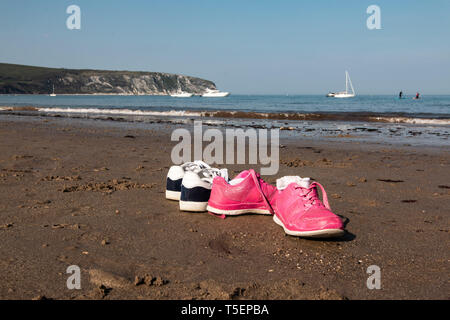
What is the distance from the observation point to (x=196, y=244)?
3170 millimetres

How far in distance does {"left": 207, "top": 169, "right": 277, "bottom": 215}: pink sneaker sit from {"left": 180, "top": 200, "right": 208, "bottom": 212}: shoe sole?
100 mm

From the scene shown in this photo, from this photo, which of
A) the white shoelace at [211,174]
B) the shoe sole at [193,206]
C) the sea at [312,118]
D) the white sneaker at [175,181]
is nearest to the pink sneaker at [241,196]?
the shoe sole at [193,206]

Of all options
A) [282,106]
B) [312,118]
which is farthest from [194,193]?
[282,106]

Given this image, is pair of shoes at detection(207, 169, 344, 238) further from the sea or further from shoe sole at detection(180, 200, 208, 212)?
the sea

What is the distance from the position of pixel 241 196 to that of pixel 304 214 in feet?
2.73

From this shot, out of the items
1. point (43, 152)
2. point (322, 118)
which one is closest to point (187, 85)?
point (322, 118)

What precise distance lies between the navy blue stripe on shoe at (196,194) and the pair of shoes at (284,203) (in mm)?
84

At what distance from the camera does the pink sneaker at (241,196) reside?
12.5ft

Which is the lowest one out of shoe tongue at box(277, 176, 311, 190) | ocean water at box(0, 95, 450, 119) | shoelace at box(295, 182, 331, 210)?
shoelace at box(295, 182, 331, 210)

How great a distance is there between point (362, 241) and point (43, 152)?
6969 mm

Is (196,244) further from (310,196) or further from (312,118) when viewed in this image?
(312,118)

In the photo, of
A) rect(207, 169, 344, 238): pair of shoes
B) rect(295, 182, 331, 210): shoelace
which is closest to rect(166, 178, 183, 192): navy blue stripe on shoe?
rect(207, 169, 344, 238): pair of shoes

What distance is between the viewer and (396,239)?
3.35 metres

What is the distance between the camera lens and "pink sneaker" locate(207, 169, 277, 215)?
3.81 meters
